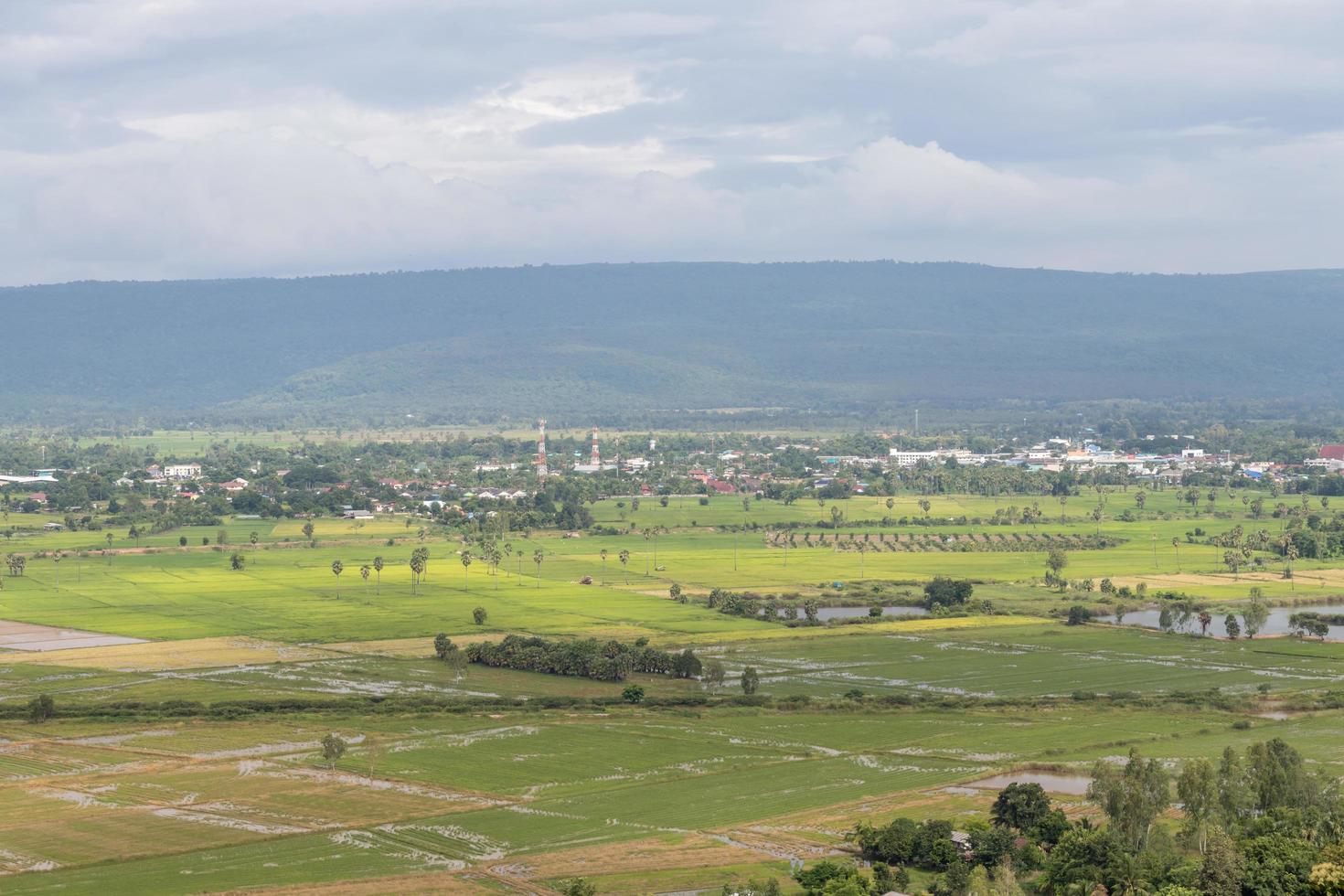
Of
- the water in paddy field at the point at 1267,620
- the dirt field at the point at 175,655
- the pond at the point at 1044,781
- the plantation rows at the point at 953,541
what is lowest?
the pond at the point at 1044,781

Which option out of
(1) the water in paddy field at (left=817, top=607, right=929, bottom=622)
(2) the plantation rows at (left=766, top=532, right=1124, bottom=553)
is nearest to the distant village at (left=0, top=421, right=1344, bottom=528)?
(2) the plantation rows at (left=766, top=532, right=1124, bottom=553)

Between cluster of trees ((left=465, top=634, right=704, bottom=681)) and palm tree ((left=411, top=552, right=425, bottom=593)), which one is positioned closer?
cluster of trees ((left=465, top=634, right=704, bottom=681))

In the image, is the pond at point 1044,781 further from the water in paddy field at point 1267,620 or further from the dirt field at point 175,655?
the dirt field at point 175,655

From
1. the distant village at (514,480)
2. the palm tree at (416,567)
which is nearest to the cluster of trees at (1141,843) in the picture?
the palm tree at (416,567)

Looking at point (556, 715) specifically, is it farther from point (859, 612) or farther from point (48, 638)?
point (859, 612)

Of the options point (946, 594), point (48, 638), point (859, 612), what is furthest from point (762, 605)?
point (48, 638)

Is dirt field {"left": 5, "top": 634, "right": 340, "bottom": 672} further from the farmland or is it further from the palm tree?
the palm tree

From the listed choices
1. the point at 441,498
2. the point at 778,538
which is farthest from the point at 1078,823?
the point at 441,498
